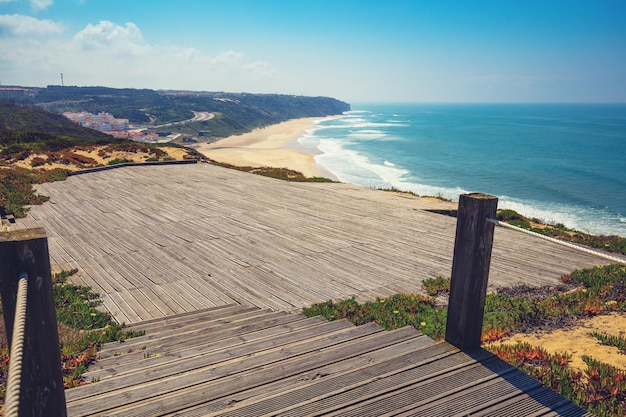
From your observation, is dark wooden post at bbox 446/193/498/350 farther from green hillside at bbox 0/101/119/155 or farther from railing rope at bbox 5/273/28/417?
green hillside at bbox 0/101/119/155

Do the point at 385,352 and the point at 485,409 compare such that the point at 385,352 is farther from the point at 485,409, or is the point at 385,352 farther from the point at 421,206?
the point at 421,206

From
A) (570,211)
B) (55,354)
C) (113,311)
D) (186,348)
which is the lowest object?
(570,211)

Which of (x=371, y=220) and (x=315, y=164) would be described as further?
(x=315, y=164)

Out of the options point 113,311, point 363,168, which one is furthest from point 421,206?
point 363,168

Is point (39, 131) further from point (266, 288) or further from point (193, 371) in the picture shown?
point (193, 371)

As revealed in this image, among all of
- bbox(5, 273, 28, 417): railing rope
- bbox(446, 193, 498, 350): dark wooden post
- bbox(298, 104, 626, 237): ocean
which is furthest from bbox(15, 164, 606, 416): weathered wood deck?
bbox(298, 104, 626, 237): ocean

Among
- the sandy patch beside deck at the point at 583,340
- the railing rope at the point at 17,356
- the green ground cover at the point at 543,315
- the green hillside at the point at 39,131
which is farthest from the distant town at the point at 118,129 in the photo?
the railing rope at the point at 17,356

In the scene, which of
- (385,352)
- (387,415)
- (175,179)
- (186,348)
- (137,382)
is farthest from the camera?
(175,179)
